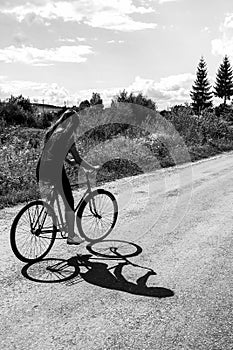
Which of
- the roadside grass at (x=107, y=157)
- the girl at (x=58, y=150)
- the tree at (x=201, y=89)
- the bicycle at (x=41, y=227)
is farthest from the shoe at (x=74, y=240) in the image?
the tree at (x=201, y=89)

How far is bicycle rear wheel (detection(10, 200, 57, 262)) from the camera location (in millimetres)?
5176

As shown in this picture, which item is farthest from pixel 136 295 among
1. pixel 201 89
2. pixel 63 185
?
pixel 201 89

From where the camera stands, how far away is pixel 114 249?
19.1 feet

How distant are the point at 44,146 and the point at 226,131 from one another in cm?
2109

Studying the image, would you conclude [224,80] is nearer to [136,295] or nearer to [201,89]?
[201,89]

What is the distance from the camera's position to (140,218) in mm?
7402

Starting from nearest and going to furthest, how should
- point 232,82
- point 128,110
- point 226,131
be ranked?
1. point 128,110
2. point 226,131
3. point 232,82

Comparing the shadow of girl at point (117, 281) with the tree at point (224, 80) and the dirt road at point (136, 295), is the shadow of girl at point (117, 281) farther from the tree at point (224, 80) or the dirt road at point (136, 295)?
the tree at point (224, 80)

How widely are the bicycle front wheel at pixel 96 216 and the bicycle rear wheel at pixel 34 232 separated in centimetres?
54

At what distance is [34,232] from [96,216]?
3.97 feet

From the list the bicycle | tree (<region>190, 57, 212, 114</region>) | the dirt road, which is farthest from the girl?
tree (<region>190, 57, 212, 114</region>)

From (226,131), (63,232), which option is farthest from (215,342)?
(226,131)

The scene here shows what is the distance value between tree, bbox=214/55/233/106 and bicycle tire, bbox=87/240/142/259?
3581 inches

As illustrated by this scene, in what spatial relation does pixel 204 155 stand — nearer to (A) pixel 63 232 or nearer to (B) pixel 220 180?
(B) pixel 220 180
